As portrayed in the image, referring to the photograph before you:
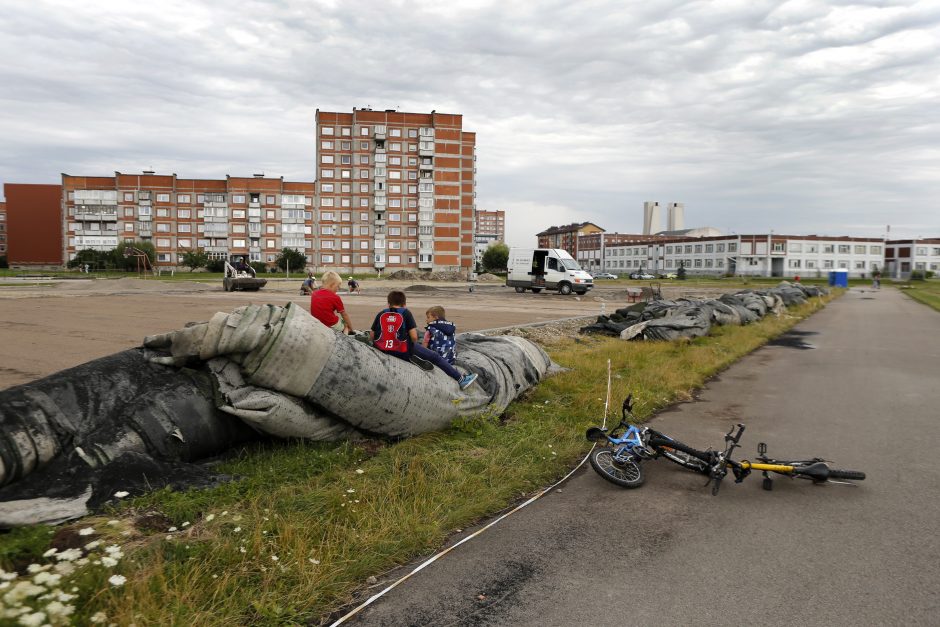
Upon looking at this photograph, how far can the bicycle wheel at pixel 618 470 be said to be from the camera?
4.93 metres

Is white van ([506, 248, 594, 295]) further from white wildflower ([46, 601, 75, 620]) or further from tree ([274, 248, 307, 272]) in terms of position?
tree ([274, 248, 307, 272])

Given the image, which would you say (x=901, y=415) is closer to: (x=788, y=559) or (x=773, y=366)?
(x=773, y=366)

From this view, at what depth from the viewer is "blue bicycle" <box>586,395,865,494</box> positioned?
4949 millimetres

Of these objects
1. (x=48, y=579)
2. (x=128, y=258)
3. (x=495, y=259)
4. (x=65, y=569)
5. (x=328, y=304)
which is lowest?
(x=65, y=569)

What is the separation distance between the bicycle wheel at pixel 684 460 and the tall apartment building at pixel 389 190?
306 feet

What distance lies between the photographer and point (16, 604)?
2.38 meters

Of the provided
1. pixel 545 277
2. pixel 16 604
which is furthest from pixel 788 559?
pixel 545 277

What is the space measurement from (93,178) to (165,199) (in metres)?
12.2

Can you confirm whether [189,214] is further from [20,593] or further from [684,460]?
[20,593]

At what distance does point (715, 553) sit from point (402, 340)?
332 cm

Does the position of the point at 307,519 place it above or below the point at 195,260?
below

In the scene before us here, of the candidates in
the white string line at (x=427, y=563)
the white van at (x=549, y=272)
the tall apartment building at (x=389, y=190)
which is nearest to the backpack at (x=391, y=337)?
the white string line at (x=427, y=563)

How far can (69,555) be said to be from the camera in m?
2.85

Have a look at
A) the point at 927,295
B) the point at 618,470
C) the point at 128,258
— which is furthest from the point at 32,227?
the point at 618,470
